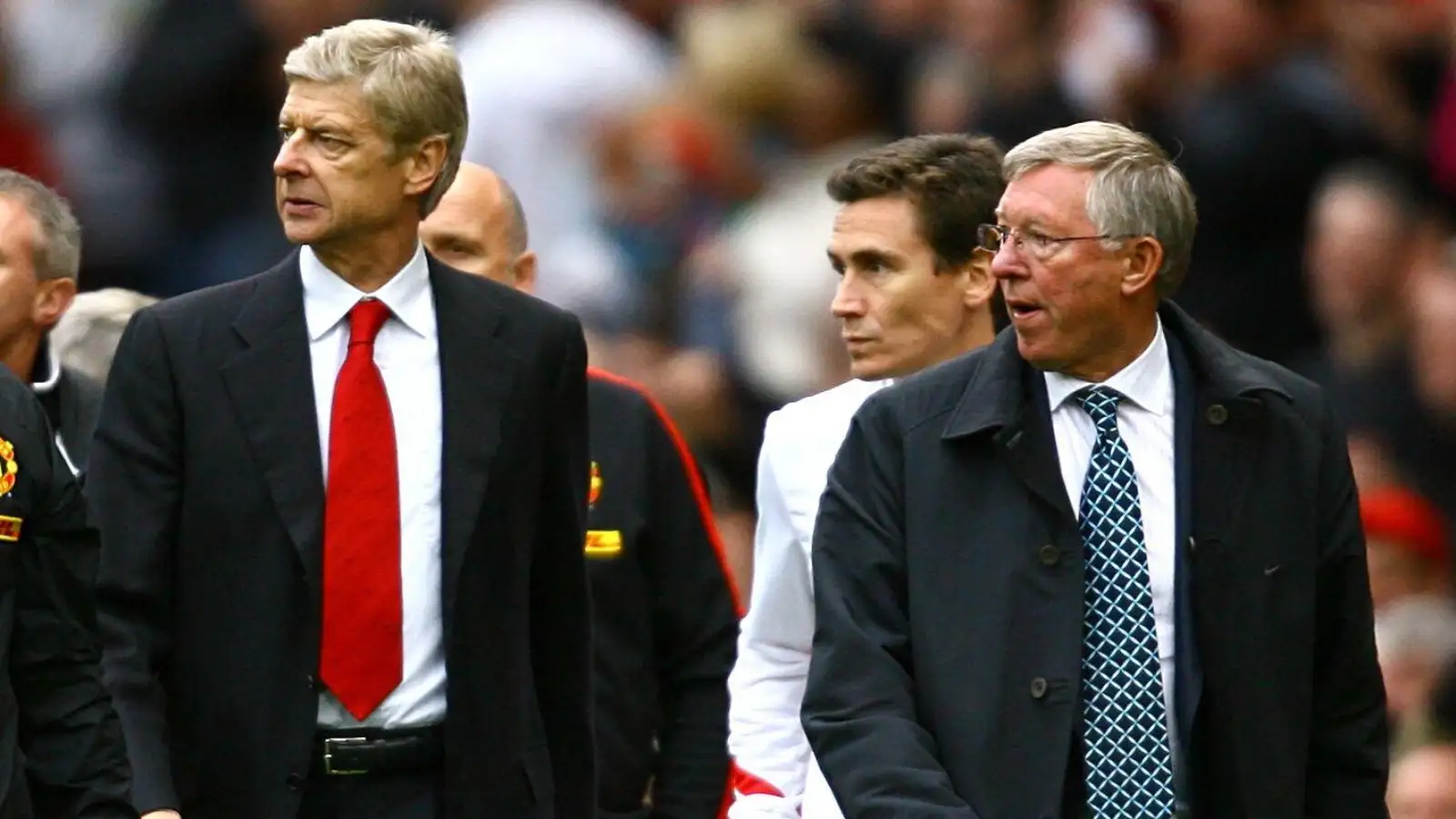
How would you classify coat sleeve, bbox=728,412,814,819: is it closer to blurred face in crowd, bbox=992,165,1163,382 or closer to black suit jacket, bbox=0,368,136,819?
blurred face in crowd, bbox=992,165,1163,382

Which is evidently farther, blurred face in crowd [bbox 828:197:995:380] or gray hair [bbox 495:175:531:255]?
gray hair [bbox 495:175:531:255]

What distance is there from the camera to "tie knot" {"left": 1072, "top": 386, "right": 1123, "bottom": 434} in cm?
595

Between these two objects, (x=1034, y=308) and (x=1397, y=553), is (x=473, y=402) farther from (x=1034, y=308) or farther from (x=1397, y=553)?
(x=1397, y=553)

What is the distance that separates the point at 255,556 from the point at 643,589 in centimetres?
158

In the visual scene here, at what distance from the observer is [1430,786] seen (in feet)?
27.5

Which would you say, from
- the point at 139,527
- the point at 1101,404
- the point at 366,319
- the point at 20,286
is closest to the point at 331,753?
the point at 139,527

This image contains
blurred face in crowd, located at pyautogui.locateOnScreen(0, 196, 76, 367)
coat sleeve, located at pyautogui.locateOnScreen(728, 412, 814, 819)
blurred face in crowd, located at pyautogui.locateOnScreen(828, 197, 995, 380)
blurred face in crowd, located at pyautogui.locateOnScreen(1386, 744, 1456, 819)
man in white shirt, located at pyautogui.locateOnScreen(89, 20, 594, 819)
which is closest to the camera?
man in white shirt, located at pyautogui.locateOnScreen(89, 20, 594, 819)

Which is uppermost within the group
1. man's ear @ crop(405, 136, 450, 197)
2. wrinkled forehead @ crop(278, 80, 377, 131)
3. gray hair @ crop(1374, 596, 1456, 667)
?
wrinkled forehead @ crop(278, 80, 377, 131)

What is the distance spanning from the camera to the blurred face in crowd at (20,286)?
22.0 feet

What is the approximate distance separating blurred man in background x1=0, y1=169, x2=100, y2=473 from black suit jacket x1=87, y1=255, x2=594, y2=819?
56 cm

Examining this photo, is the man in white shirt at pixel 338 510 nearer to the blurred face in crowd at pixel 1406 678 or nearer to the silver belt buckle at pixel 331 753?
the silver belt buckle at pixel 331 753

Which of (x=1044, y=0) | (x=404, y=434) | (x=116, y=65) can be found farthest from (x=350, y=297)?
(x=116, y=65)

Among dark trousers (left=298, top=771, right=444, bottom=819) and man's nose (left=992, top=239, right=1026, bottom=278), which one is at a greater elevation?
man's nose (left=992, top=239, right=1026, bottom=278)

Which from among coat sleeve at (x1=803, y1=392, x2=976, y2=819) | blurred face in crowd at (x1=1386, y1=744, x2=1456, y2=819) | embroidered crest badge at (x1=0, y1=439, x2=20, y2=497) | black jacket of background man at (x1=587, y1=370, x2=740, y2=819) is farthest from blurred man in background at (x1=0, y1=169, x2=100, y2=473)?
blurred face in crowd at (x1=1386, y1=744, x2=1456, y2=819)
